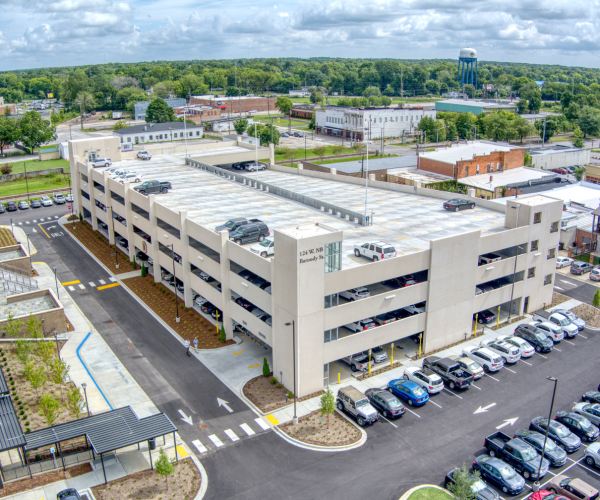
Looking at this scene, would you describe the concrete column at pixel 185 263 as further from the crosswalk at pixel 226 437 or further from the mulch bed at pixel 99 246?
the crosswalk at pixel 226 437

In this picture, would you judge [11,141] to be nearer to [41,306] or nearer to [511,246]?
[41,306]

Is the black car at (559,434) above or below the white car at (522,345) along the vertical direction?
below

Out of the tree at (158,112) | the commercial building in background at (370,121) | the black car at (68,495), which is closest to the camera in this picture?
the black car at (68,495)

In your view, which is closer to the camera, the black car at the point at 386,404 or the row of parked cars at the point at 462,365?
the black car at the point at 386,404

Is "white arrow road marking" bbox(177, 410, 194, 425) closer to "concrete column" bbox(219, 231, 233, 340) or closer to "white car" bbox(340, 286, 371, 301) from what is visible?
"concrete column" bbox(219, 231, 233, 340)

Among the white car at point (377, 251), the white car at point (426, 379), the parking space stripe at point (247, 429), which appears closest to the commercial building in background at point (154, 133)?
the white car at point (377, 251)

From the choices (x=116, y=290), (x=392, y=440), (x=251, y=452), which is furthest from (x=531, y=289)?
(x=116, y=290)

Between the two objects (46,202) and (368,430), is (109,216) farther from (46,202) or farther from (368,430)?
(368,430)

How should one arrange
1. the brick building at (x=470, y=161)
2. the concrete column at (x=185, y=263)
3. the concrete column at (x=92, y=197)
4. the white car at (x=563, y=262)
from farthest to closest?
the brick building at (x=470, y=161), the concrete column at (x=92, y=197), the white car at (x=563, y=262), the concrete column at (x=185, y=263)
